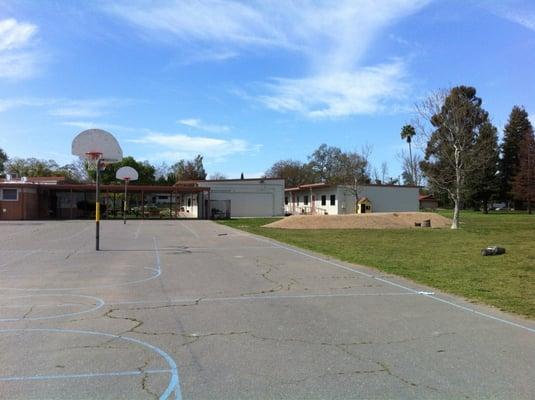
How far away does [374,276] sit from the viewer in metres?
12.8

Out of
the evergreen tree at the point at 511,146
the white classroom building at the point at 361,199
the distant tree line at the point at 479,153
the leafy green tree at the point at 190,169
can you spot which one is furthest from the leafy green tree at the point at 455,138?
the leafy green tree at the point at 190,169

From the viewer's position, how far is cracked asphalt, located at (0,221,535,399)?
16.0 ft

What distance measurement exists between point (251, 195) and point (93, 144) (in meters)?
44.9

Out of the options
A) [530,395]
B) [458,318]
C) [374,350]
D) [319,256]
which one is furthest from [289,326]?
[319,256]

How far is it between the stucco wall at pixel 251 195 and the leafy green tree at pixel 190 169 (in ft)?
155

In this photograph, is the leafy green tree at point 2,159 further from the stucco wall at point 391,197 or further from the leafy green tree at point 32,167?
the stucco wall at point 391,197

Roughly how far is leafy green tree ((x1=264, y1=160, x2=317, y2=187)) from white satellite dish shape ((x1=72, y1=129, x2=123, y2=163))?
8092 cm

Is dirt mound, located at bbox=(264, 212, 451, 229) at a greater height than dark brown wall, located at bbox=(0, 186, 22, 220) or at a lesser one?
lesser

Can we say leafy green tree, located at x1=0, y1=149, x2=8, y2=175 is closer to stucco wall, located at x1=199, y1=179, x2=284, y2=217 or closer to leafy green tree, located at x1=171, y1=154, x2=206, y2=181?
leafy green tree, located at x1=171, y1=154, x2=206, y2=181

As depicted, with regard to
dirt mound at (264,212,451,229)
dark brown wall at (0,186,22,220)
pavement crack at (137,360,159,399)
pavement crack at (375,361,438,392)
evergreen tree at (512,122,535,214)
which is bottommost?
pavement crack at (375,361,438,392)

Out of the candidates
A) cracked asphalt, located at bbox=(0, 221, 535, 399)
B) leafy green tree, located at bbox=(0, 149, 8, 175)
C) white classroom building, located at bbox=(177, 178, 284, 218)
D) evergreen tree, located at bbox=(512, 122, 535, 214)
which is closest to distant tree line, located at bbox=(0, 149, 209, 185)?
leafy green tree, located at bbox=(0, 149, 8, 175)

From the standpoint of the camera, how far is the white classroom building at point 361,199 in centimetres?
6194

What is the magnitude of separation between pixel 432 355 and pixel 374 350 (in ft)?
2.06

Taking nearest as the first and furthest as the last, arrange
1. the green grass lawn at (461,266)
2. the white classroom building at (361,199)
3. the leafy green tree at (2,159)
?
1. the green grass lawn at (461,266)
2. the white classroom building at (361,199)
3. the leafy green tree at (2,159)
